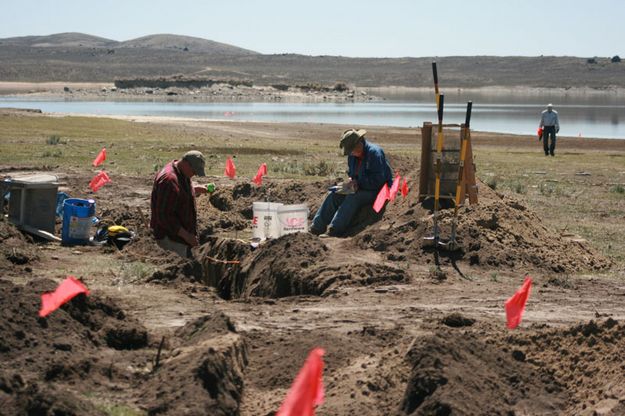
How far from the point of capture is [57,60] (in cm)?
15462

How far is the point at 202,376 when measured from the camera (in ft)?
21.9

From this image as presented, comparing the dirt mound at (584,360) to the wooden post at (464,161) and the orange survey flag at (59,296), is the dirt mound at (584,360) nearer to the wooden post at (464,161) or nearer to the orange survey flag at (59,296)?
the orange survey flag at (59,296)

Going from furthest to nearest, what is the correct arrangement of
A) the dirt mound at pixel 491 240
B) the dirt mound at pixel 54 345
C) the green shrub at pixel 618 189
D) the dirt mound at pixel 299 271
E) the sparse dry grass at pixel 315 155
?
the green shrub at pixel 618 189
the sparse dry grass at pixel 315 155
the dirt mound at pixel 491 240
the dirt mound at pixel 299 271
the dirt mound at pixel 54 345

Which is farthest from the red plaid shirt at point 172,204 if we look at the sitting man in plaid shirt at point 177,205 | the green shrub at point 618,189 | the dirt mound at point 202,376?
the green shrub at point 618,189

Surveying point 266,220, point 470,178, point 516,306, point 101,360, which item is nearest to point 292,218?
point 266,220

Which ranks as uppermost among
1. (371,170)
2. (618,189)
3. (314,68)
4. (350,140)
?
(314,68)

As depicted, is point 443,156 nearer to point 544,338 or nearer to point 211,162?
point 544,338

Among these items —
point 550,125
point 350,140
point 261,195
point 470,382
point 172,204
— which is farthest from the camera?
point 550,125

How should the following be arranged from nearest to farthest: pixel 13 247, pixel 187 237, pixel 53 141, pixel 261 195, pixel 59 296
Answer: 1. pixel 59 296
2. pixel 187 237
3. pixel 13 247
4. pixel 261 195
5. pixel 53 141

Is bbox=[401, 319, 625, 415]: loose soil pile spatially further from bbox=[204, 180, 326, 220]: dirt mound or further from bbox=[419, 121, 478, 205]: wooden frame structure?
bbox=[204, 180, 326, 220]: dirt mound

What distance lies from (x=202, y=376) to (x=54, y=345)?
4.14ft

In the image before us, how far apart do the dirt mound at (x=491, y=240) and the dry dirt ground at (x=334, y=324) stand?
0.09 feet

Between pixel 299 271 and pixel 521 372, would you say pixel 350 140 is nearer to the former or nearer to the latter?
pixel 299 271

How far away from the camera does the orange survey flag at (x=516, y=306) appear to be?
8570 millimetres
